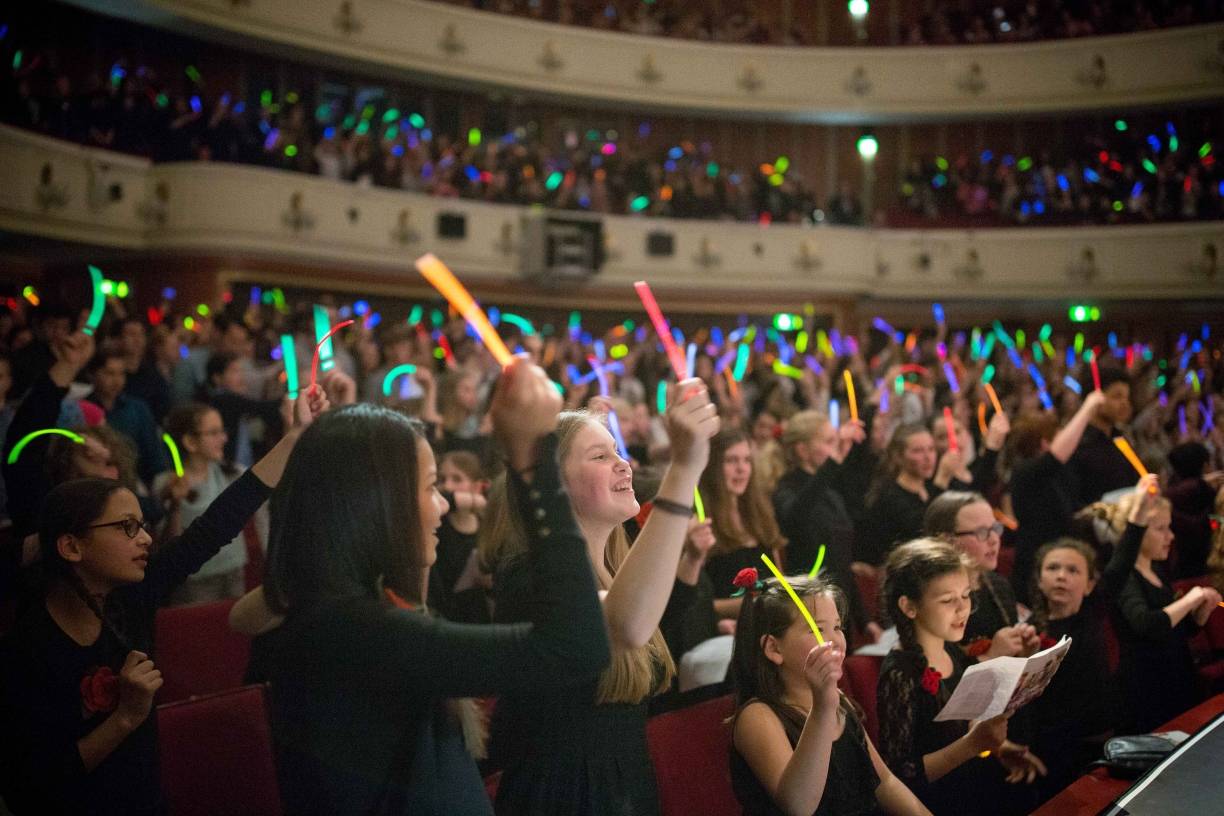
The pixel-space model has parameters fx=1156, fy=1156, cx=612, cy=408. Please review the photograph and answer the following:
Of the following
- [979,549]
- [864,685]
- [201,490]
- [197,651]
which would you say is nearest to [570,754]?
[864,685]

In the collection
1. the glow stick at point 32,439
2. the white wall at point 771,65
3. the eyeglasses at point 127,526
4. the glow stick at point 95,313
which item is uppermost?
the white wall at point 771,65

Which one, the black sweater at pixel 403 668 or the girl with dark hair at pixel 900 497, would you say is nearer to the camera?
the black sweater at pixel 403 668

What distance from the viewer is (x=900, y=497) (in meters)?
4.20

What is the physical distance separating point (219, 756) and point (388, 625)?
1014 millimetres

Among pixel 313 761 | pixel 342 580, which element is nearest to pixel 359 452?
pixel 342 580

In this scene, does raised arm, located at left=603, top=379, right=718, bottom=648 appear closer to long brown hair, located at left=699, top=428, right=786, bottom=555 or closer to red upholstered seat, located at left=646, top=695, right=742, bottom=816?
red upholstered seat, located at left=646, top=695, right=742, bottom=816

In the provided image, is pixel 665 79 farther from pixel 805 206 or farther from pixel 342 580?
pixel 342 580

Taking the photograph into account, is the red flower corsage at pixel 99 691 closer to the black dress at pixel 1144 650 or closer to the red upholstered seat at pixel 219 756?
the red upholstered seat at pixel 219 756

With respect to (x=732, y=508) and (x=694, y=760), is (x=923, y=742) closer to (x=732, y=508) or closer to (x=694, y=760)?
(x=694, y=760)

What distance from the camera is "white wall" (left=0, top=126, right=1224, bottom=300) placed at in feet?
36.4

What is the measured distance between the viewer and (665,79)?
51.2 feet

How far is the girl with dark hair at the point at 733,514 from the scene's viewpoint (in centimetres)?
364

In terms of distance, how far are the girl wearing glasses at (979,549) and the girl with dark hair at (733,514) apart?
600mm

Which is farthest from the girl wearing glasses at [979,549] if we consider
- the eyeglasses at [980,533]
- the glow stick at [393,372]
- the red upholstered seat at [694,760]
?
the glow stick at [393,372]
